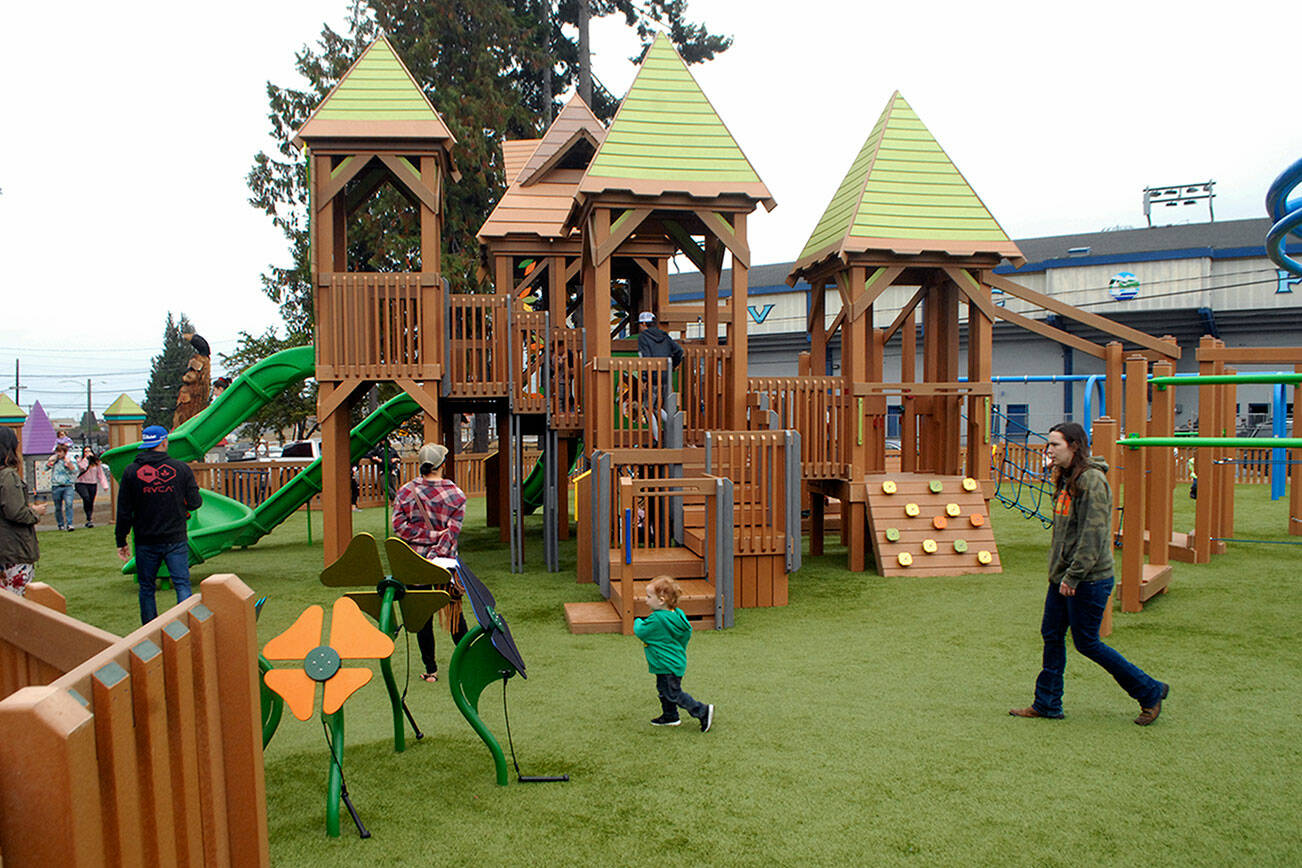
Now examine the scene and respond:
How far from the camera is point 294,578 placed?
11.6 meters

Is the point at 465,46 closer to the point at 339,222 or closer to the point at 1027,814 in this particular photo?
the point at 339,222

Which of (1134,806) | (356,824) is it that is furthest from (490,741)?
(1134,806)

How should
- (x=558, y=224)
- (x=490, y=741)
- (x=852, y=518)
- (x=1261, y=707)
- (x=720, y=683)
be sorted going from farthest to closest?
(x=558, y=224)
(x=852, y=518)
(x=720, y=683)
(x=1261, y=707)
(x=490, y=741)

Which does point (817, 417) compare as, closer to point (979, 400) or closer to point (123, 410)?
point (979, 400)

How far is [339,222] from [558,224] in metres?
3.59

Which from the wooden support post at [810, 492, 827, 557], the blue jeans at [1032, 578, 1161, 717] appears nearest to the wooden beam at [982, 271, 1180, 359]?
the wooden support post at [810, 492, 827, 557]

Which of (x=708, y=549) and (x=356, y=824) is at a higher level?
(x=708, y=549)

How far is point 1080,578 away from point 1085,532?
0.26 m

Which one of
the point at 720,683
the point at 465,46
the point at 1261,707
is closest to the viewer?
the point at 1261,707

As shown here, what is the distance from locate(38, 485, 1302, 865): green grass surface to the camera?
3.90 m

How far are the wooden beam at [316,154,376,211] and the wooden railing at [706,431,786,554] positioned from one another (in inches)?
229

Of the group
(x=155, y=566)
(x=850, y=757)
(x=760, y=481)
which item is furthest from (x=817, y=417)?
(x=155, y=566)

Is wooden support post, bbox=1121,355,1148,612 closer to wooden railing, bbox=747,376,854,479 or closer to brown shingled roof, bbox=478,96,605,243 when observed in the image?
wooden railing, bbox=747,376,854,479

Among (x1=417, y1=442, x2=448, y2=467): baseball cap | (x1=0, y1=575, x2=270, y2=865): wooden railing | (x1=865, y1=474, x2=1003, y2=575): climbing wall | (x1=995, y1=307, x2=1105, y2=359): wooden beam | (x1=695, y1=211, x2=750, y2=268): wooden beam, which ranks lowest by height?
(x1=865, y1=474, x2=1003, y2=575): climbing wall
